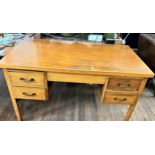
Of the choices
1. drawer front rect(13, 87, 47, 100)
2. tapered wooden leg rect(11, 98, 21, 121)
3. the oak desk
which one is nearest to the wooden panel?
the oak desk

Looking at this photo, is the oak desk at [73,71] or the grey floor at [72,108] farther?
the grey floor at [72,108]

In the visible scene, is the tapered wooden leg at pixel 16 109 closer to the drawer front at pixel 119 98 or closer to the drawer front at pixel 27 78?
the drawer front at pixel 27 78

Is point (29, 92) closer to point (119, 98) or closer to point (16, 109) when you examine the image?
point (16, 109)

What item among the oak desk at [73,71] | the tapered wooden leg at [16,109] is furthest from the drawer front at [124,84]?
the tapered wooden leg at [16,109]

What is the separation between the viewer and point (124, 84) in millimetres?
1141

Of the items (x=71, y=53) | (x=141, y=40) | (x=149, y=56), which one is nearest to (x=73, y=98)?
(x=71, y=53)

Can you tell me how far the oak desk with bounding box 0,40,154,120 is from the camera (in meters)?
1.05

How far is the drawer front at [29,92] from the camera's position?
3.83 feet

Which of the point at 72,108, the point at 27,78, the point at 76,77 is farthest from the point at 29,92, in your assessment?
the point at 72,108

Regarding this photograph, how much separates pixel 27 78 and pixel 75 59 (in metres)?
0.39
